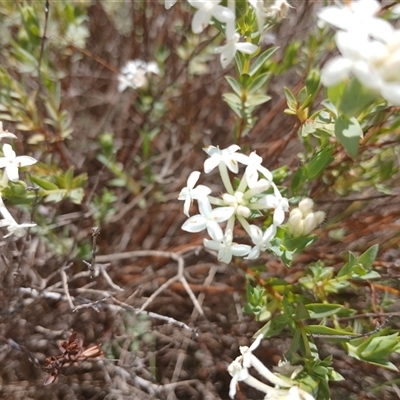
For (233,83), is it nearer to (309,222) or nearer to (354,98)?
(309,222)

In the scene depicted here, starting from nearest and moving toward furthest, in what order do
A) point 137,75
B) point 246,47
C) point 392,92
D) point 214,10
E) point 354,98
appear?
point 392,92 < point 354,98 < point 214,10 < point 246,47 < point 137,75

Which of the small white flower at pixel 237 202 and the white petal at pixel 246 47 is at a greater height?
the white petal at pixel 246 47

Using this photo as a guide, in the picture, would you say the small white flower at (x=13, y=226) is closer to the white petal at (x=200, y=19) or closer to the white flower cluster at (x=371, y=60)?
the white petal at (x=200, y=19)

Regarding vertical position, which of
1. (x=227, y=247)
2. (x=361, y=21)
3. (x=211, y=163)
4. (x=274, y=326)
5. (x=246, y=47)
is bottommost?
(x=274, y=326)

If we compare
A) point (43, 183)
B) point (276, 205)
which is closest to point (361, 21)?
point (276, 205)

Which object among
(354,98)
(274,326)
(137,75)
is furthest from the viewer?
(137,75)

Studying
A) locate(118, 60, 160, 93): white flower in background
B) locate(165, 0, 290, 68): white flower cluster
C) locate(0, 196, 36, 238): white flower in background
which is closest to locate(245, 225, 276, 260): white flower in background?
locate(165, 0, 290, 68): white flower cluster

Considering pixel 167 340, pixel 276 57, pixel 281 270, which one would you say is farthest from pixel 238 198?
pixel 276 57

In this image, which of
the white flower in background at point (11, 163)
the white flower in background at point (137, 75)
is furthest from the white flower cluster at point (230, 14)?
the white flower in background at point (137, 75)

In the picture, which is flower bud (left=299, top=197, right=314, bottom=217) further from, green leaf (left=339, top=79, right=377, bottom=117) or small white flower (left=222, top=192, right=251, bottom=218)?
green leaf (left=339, top=79, right=377, bottom=117)
